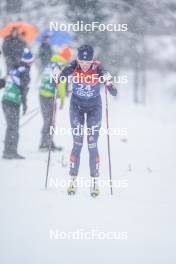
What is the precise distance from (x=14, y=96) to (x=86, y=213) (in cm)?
386

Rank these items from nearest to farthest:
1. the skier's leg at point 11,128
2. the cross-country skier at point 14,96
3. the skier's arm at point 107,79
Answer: the skier's arm at point 107,79 < the cross-country skier at point 14,96 < the skier's leg at point 11,128

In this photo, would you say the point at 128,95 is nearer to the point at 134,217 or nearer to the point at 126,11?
the point at 126,11

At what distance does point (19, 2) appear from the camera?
13281 millimetres

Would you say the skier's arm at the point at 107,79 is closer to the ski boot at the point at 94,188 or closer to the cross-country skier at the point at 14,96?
the ski boot at the point at 94,188

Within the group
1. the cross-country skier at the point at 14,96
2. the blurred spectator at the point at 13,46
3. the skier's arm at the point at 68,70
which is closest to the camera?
the skier's arm at the point at 68,70

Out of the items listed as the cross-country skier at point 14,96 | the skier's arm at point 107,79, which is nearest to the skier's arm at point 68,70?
the skier's arm at point 107,79

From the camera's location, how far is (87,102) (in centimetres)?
705

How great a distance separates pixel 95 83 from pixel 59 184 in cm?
172

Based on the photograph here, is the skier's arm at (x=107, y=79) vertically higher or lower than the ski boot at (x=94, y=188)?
higher

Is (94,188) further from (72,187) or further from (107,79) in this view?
(107,79)

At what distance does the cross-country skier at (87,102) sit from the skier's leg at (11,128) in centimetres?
291

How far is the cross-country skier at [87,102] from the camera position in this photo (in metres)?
6.91

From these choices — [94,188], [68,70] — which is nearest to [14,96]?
[68,70]

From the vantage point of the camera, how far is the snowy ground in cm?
528
